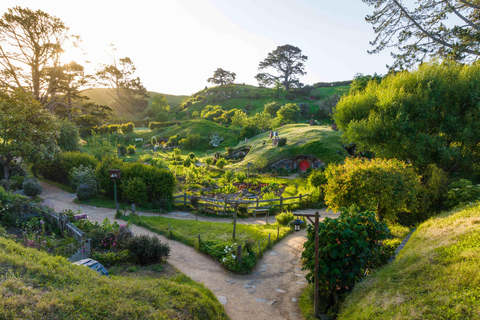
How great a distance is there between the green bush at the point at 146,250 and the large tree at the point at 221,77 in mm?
95291

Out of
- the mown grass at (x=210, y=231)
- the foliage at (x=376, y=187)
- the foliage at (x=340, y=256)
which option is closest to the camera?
the foliage at (x=340, y=256)

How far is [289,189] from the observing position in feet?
76.3

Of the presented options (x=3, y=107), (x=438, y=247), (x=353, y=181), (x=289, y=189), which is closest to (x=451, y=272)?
(x=438, y=247)

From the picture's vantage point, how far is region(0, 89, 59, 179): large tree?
57.8ft

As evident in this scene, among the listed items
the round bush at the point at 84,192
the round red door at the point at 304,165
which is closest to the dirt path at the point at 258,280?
the round bush at the point at 84,192

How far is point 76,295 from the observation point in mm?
5078

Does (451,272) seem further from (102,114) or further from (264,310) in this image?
(102,114)

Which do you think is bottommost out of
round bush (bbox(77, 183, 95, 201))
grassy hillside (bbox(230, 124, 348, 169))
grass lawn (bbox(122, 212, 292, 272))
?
grass lawn (bbox(122, 212, 292, 272))

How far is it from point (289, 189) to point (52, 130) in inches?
770

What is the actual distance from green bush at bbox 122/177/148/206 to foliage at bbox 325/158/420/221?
11.7 metres

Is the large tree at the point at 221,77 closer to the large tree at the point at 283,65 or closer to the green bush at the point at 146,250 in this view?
the large tree at the point at 283,65

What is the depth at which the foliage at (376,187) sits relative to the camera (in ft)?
38.1


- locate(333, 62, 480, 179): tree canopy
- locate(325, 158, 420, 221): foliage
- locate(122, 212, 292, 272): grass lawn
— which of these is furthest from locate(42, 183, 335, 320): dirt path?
locate(333, 62, 480, 179): tree canopy

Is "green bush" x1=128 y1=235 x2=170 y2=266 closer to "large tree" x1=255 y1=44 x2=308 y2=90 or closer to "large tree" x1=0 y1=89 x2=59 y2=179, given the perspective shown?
"large tree" x1=0 y1=89 x2=59 y2=179
